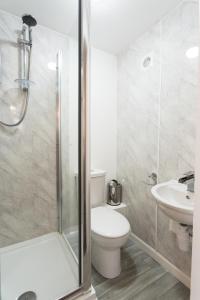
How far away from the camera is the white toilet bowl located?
4.19 ft

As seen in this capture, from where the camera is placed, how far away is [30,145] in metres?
1.61

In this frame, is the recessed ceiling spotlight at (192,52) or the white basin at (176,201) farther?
the recessed ceiling spotlight at (192,52)

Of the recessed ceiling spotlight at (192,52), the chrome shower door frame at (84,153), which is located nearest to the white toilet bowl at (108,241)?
the chrome shower door frame at (84,153)

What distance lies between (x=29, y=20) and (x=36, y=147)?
115 cm

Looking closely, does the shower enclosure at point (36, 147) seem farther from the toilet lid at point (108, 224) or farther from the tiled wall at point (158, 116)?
the tiled wall at point (158, 116)

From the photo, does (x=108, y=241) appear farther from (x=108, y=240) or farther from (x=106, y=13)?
(x=106, y=13)

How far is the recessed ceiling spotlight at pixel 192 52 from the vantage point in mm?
1188

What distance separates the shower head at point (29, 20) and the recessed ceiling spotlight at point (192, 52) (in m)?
1.36

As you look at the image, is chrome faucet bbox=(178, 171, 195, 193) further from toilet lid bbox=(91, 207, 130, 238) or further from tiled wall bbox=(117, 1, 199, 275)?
toilet lid bbox=(91, 207, 130, 238)

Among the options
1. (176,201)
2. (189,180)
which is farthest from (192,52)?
(176,201)

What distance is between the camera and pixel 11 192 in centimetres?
154

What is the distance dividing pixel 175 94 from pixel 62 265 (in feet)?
5.74

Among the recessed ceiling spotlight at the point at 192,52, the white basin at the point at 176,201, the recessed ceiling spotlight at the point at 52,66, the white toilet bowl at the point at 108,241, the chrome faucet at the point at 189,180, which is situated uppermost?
the recessed ceiling spotlight at the point at 52,66

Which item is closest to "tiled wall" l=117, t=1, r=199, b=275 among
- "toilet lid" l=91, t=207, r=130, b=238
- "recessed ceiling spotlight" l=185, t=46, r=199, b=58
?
"recessed ceiling spotlight" l=185, t=46, r=199, b=58
